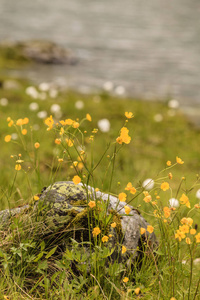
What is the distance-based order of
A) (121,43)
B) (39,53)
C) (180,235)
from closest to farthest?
(180,235) < (39,53) < (121,43)

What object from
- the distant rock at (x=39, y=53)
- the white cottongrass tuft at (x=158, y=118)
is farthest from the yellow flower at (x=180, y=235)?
the distant rock at (x=39, y=53)

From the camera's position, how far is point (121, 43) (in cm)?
2180

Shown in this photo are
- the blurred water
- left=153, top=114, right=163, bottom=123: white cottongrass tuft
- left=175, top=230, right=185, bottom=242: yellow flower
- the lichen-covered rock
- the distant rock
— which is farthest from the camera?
the distant rock

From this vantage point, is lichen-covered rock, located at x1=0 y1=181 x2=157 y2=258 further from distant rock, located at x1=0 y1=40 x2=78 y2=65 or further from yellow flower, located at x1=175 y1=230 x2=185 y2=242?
distant rock, located at x1=0 y1=40 x2=78 y2=65

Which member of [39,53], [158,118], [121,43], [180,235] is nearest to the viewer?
[180,235]

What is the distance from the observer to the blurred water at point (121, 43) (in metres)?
14.3

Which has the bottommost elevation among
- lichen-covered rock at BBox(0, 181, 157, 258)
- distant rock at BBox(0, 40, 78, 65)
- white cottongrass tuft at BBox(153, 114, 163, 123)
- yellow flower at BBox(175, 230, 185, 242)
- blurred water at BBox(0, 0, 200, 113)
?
blurred water at BBox(0, 0, 200, 113)

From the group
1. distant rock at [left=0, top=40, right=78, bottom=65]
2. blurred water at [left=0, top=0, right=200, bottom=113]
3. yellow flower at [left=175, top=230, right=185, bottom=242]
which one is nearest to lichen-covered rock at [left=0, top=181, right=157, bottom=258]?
yellow flower at [left=175, top=230, right=185, bottom=242]

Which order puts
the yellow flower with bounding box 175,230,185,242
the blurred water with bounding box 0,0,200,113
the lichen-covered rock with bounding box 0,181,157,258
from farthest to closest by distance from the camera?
the blurred water with bounding box 0,0,200,113
the lichen-covered rock with bounding box 0,181,157,258
the yellow flower with bounding box 175,230,185,242

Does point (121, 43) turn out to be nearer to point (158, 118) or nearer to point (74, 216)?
point (158, 118)

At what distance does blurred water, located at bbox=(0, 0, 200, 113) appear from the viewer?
14.3 m

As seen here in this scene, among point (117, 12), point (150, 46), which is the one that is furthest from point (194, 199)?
point (117, 12)

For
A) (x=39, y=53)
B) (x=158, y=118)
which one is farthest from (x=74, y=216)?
(x=39, y=53)

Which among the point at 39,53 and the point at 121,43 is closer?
the point at 39,53
